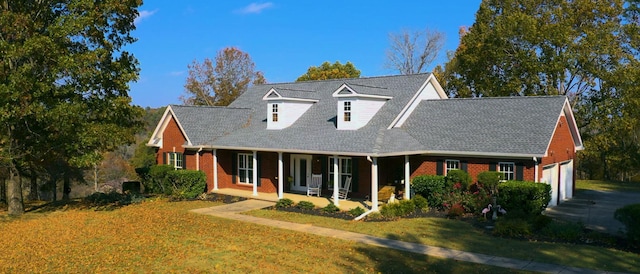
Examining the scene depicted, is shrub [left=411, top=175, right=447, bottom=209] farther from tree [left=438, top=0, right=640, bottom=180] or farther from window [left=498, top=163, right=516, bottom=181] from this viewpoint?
tree [left=438, top=0, right=640, bottom=180]

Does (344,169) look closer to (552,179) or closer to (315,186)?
(315,186)

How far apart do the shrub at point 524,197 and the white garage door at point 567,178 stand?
5515mm

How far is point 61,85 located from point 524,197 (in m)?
18.8

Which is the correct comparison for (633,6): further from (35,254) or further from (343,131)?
(35,254)

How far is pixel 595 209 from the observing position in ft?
68.7

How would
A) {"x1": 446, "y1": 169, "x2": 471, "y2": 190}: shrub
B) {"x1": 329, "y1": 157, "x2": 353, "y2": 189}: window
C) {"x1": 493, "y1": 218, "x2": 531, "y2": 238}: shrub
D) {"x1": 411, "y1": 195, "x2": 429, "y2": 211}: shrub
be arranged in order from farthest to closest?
{"x1": 329, "y1": 157, "x2": 353, "y2": 189}: window → {"x1": 411, "y1": 195, "x2": 429, "y2": 211}: shrub → {"x1": 446, "y1": 169, "x2": 471, "y2": 190}: shrub → {"x1": 493, "y1": 218, "x2": 531, "y2": 238}: shrub

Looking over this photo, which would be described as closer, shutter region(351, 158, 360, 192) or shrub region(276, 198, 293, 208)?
shrub region(276, 198, 293, 208)

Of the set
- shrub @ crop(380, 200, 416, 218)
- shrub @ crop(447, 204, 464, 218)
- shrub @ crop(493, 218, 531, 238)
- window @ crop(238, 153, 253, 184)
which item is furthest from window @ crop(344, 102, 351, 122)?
shrub @ crop(493, 218, 531, 238)

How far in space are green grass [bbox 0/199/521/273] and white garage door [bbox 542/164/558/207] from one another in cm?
1105

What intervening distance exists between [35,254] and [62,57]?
7.95 metres

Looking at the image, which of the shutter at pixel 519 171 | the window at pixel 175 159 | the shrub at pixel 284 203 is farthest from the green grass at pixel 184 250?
the window at pixel 175 159

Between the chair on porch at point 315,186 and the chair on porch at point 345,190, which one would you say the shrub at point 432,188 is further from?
the chair on porch at point 315,186

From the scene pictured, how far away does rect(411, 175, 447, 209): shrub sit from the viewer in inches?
802

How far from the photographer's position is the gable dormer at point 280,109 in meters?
25.5
